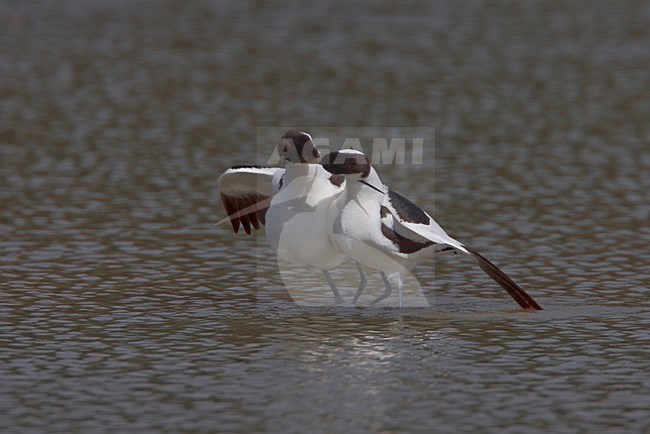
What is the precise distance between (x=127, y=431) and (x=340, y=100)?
16.0 meters

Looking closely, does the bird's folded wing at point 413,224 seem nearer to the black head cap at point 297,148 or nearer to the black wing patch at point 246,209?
the black head cap at point 297,148

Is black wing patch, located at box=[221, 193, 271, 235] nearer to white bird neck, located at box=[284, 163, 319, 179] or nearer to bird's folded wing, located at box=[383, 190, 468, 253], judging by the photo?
white bird neck, located at box=[284, 163, 319, 179]

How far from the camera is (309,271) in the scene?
14.7m

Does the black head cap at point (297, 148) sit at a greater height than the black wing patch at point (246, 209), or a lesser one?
greater

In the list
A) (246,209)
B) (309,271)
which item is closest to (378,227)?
(309,271)

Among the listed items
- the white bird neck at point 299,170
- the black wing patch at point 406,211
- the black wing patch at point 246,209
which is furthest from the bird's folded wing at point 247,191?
the black wing patch at point 406,211

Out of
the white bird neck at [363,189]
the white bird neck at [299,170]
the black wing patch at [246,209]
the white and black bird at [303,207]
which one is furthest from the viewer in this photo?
the black wing patch at [246,209]

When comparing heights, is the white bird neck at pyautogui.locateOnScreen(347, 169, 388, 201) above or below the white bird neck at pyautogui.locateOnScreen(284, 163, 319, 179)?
below

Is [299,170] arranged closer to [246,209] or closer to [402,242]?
[402,242]

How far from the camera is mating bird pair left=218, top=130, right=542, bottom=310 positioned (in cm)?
1264

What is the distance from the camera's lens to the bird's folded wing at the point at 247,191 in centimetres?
1403

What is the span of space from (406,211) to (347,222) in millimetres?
554

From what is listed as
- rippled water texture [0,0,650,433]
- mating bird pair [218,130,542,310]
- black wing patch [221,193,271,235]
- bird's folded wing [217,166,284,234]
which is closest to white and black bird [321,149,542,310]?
mating bird pair [218,130,542,310]

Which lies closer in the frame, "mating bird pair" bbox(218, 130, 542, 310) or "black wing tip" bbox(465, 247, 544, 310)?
"mating bird pair" bbox(218, 130, 542, 310)
